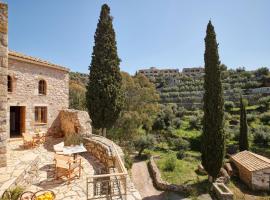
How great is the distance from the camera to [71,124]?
12570mm

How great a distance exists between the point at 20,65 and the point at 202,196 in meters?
13.7

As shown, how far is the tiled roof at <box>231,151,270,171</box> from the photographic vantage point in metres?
15.1

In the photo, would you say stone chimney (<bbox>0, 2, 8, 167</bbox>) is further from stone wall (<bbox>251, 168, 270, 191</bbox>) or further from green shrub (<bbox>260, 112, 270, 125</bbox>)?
green shrub (<bbox>260, 112, 270, 125</bbox>)

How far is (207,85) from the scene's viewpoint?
15172 mm

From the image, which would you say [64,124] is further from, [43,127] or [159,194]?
[159,194]

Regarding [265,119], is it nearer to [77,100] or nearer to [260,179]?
[260,179]

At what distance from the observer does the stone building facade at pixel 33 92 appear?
1265 centimetres

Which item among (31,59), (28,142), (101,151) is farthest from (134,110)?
(101,151)

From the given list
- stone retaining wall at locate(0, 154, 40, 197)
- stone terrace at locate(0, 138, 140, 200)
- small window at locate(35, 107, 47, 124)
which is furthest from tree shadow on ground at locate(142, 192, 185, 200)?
small window at locate(35, 107, 47, 124)

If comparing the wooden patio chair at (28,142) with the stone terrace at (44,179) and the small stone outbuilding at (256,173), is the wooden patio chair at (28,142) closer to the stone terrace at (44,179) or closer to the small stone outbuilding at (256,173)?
the stone terrace at (44,179)

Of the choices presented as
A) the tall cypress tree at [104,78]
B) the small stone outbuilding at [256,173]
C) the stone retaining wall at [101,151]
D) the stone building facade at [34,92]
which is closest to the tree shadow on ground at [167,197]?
the stone retaining wall at [101,151]

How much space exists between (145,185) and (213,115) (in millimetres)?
6776

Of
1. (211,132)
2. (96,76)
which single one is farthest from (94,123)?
(211,132)

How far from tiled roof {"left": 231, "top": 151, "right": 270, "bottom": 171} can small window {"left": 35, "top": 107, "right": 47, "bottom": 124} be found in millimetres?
14900
